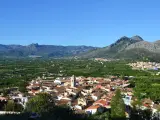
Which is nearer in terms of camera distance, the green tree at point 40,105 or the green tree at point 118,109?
the green tree at point 118,109

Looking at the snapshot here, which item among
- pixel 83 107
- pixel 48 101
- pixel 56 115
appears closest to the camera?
pixel 56 115

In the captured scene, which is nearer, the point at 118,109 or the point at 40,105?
the point at 118,109

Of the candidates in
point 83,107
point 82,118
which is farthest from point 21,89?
point 82,118

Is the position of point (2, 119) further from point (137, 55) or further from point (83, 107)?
point (137, 55)

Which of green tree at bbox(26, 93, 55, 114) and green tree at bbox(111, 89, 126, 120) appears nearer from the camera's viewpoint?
green tree at bbox(111, 89, 126, 120)

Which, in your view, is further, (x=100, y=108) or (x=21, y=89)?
(x=21, y=89)

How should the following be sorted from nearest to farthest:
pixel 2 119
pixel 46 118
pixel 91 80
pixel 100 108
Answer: pixel 2 119
pixel 46 118
pixel 100 108
pixel 91 80

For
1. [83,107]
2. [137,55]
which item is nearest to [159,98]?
[83,107]

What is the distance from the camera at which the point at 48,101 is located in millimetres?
36719

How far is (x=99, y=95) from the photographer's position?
5381cm

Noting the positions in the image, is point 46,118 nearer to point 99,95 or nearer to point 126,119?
point 126,119

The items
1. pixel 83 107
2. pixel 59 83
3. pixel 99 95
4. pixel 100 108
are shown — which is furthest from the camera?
pixel 59 83

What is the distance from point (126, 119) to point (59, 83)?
134 feet

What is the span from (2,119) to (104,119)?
9.28 meters
